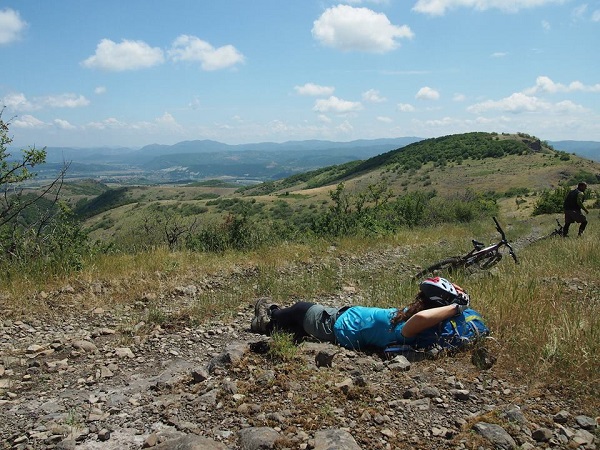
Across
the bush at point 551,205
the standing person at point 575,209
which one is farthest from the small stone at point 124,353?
the bush at point 551,205

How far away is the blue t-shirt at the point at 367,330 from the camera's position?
4.42 meters

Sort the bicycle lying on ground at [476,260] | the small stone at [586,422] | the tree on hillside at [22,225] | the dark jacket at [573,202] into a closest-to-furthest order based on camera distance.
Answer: the small stone at [586,422] < the tree on hillside at [22,225] < the bicycle lying on ground at [476,260] < the dark jacket at [573,202]

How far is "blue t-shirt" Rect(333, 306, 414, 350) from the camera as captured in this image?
4418mm

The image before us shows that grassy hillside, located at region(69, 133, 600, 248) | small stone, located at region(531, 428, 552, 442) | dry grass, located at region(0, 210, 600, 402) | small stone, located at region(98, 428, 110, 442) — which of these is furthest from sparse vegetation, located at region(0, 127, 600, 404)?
grassy hillside, located at region(69, 133, 600, 248)

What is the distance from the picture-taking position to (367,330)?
454 centimetres

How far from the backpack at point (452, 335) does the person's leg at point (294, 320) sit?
3.61 ft

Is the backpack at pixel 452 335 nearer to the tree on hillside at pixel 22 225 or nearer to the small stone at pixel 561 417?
the small stone at pixel 561 417

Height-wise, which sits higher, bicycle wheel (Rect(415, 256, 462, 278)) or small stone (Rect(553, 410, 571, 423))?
bicycle wheel (Rect(415, 256, 462, 278))

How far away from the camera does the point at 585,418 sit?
295cm

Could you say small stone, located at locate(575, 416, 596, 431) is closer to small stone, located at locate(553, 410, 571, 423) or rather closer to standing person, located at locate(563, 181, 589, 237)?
small stone, located at locate(553, 410, 571, 423)

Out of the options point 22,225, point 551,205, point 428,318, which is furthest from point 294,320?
point 551,205

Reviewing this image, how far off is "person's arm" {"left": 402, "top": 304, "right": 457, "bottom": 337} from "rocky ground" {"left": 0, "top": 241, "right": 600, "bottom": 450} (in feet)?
0.88

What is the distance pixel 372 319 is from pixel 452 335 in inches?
33.2

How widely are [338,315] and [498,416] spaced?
2.10 m
